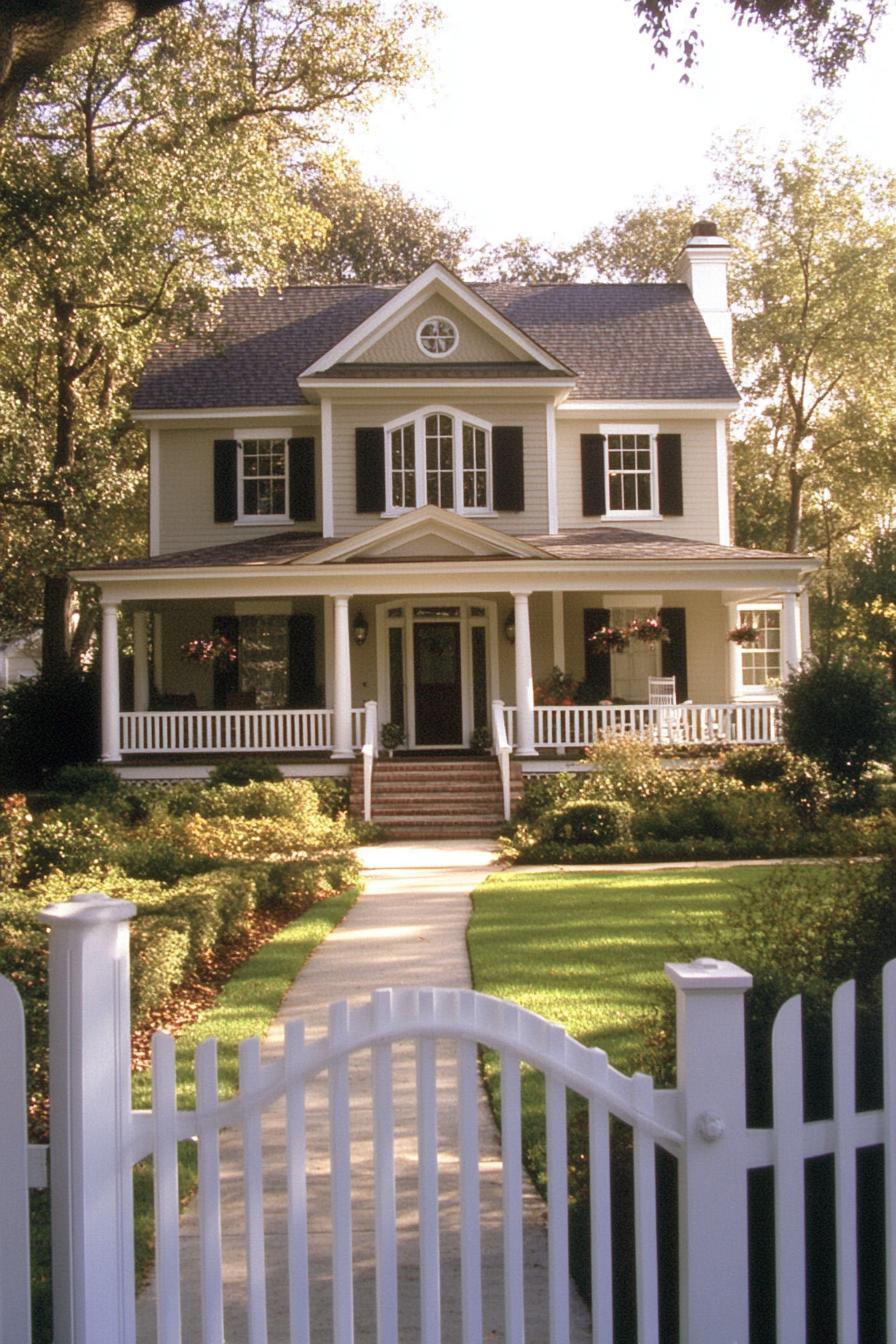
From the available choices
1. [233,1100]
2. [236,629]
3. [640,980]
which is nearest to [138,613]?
[236,629]

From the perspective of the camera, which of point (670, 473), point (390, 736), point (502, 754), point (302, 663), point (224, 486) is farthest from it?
point (670, 473)

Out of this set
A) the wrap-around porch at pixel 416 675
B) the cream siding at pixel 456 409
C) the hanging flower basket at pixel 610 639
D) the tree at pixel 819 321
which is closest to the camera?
the wrap-around porch at pixel 416 675

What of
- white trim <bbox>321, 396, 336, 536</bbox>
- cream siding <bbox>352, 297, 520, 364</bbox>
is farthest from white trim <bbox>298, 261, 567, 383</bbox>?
white trim <bbox>321, 396, 336, 536</bbox>

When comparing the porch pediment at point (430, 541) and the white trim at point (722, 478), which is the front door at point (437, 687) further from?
the white trim at point (722, 478)

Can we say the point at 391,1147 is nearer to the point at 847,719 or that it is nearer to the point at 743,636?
the point at 847,719

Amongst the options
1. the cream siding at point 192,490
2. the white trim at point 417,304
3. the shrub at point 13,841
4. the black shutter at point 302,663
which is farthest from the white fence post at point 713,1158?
the cream siding at point 192,490

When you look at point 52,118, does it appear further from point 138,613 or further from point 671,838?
point 671,838

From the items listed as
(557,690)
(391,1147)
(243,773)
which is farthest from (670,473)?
(391,1147)

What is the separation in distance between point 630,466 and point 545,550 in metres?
4.16

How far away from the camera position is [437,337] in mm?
24547

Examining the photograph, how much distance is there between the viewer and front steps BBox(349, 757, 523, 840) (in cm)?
1970

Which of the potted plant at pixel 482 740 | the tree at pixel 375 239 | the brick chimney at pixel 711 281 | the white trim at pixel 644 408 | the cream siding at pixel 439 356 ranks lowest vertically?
the potted plant at pixel 482 740

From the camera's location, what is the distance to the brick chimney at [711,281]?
28875mm

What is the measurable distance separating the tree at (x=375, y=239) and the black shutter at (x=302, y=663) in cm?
1991
